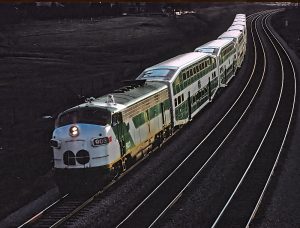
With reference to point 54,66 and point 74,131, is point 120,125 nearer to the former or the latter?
point 74,131

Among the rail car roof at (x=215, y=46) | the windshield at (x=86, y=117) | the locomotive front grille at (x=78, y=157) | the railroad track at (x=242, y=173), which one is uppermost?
the rail car roof at (x=215, y=46)

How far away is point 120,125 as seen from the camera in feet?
63.2

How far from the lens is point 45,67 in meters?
58.7

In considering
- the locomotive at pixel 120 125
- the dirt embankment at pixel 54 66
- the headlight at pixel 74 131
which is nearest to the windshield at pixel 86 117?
the locomotive at pixel 120 125

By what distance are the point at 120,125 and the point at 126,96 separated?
2240 millimetres

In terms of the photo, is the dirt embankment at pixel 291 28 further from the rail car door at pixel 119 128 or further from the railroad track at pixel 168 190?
the rail car door at pixel 119 128

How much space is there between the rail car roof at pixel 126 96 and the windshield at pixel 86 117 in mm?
296

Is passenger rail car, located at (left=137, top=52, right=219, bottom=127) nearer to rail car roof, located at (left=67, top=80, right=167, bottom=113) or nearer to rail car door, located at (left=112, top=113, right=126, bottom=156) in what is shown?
rail car roof, located at (left=67, top=80, right=167, bottom=113)

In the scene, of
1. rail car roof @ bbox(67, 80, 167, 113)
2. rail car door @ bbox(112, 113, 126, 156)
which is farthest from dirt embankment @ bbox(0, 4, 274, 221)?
rail car roof @ bbox(67, 80, 167, 113)

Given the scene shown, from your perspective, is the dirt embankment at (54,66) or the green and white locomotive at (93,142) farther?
the dirt embankment at (54,66)

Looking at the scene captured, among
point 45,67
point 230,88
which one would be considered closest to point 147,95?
point 230,88

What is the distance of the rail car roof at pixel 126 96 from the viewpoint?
19172 millimetres

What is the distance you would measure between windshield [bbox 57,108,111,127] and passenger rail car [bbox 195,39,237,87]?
19867 mm

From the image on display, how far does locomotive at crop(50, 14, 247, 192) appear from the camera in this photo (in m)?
18.0
